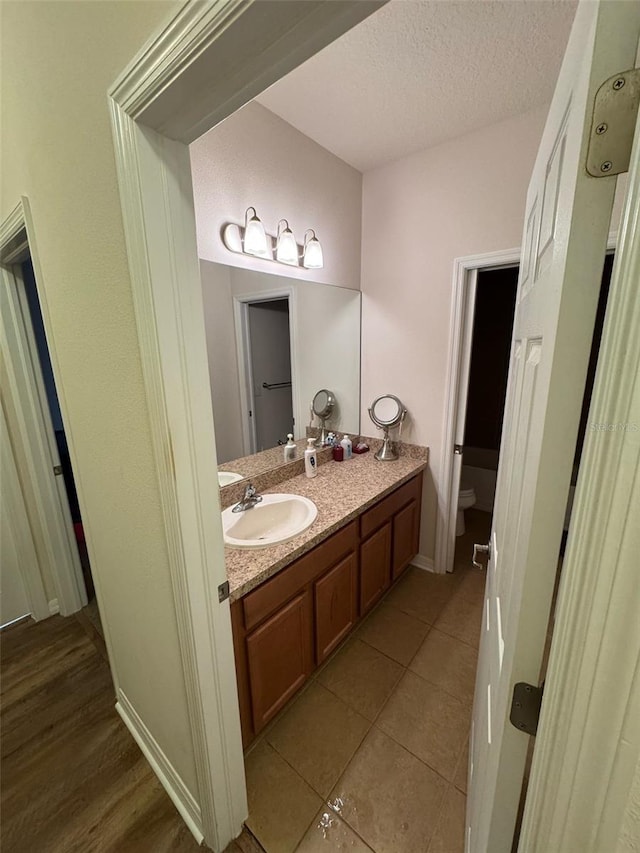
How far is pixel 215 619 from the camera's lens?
929 millimetres

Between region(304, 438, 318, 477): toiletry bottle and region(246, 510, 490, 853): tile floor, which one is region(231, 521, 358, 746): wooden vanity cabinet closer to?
region(246, 510, 490, 853): tile floor

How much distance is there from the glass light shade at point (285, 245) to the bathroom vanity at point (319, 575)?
1182 millimetres

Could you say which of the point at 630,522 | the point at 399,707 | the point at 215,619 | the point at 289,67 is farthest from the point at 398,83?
the point at 399,707

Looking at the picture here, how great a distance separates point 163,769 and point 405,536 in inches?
61.5

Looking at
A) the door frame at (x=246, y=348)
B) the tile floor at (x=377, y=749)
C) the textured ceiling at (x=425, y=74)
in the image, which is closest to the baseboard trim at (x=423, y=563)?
the tile floor at (x=377, y=749)

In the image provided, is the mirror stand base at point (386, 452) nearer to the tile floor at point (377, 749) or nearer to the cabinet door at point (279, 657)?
the tile floor at point (377, 749)

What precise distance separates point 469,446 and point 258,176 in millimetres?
2951

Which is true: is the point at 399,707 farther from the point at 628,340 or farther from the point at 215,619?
the point at 628,340

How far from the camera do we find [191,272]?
0.75 meters

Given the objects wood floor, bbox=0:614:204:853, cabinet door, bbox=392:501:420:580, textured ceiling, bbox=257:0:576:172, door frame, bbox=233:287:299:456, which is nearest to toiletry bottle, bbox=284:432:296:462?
door frame, bbox=233:287:299:456

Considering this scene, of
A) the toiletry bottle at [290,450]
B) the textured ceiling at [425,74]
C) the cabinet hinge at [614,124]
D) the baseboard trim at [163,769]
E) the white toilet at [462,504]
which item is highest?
the textured ceiling at [425,74]

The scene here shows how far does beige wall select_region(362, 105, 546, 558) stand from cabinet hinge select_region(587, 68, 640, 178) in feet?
5.58

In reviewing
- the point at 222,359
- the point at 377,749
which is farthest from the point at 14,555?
the point at 377,749

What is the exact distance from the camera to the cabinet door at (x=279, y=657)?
125 cm
